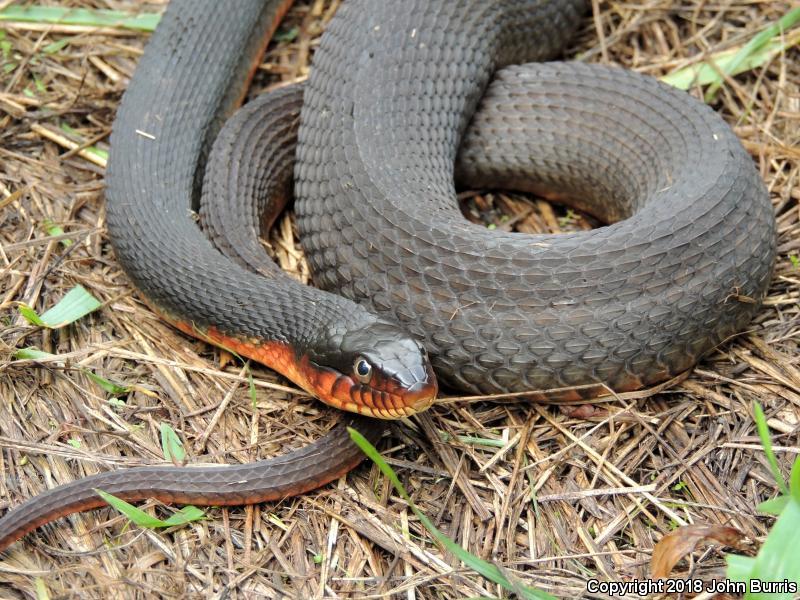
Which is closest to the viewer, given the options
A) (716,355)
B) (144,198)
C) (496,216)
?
(716,355)

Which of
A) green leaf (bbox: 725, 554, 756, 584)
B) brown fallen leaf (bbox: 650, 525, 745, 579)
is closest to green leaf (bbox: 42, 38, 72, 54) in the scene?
brown fallen leaf (bbox: 650, 525, 745, 579)

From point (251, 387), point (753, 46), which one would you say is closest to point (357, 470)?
point (251, 387)

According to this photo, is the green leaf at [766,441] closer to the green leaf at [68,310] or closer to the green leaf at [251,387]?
the green leaf at [251,387]

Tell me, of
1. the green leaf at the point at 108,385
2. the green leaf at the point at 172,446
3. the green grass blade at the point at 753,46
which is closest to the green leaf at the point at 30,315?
the green leaf at the point at 108,385

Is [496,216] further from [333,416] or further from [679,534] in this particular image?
[679,534]

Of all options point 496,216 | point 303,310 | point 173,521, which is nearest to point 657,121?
point 496,216

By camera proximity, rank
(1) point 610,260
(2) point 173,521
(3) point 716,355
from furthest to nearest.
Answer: (3) point 716,355 < (1) point 610,260 < (2) point 173,521
